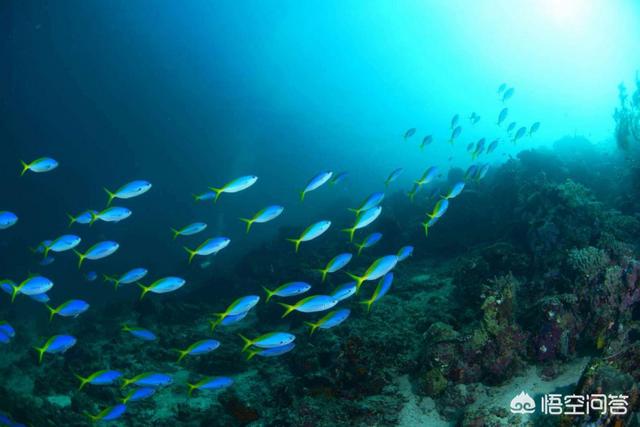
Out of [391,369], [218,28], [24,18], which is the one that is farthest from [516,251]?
[218,28]

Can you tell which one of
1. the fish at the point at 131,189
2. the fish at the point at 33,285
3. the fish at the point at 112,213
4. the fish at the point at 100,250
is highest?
the fish at the point at 131,189

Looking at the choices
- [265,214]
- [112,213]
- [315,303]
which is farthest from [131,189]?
[315,303]

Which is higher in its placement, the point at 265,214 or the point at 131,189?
the point at 131,189

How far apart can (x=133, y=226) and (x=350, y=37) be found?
74.2 meters

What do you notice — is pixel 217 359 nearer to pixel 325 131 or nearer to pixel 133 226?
pixel 133 226

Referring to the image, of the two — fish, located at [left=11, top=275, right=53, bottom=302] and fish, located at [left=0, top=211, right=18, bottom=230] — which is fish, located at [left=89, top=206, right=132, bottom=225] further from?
fish, located at [left=0, top=211, right=18, bottom=230]

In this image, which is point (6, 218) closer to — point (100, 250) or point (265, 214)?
point (100, 250)

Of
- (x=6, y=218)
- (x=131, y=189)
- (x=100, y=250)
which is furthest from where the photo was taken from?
(x=6, y=218)

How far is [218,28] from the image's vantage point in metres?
58.6

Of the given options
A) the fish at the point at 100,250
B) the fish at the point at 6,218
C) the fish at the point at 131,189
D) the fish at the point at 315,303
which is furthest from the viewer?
the fish at the point at 6,218

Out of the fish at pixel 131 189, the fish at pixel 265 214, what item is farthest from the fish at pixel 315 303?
the fish at pixel 131 189

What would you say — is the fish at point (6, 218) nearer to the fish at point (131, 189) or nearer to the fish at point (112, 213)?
the fish at point (112, 213)

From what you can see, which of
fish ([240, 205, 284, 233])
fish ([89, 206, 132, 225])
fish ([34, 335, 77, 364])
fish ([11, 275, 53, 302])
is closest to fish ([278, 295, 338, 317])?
fish ([240, 205, 284, 233])

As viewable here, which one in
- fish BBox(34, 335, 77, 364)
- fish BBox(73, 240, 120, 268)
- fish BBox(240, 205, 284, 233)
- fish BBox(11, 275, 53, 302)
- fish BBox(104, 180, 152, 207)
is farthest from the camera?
fish BBox(73, 240, 120, 268)
